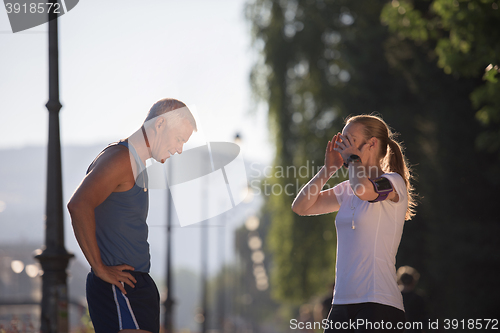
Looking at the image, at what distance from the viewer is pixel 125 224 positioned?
10.1 ft

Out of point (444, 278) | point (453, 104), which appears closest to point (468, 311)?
point (444, 278)

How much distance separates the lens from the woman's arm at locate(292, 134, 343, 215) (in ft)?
12.1

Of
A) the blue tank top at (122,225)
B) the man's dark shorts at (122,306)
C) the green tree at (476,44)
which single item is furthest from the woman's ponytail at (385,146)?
the green tree at (476,44)

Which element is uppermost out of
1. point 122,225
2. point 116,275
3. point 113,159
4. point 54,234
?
point 113,159

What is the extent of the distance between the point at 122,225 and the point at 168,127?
0.57m

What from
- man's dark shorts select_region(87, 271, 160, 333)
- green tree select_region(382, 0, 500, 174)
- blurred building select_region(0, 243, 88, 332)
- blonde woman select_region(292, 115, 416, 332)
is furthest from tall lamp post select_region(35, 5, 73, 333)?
green tree select_region(382, 0, 500, 174)

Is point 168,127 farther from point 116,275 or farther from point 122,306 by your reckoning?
point 122,306

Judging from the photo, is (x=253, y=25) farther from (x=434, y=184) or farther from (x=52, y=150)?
(x=52, y=150)

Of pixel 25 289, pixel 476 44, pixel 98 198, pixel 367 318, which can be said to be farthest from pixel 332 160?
pixel 25 289

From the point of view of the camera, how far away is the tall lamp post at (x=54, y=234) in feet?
20.5

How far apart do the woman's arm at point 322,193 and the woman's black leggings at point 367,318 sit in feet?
2.41

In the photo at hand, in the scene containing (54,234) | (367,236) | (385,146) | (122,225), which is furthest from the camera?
(54,234)

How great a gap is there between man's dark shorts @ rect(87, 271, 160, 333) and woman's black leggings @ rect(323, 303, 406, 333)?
1.03 m

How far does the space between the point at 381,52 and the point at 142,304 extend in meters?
14.3
